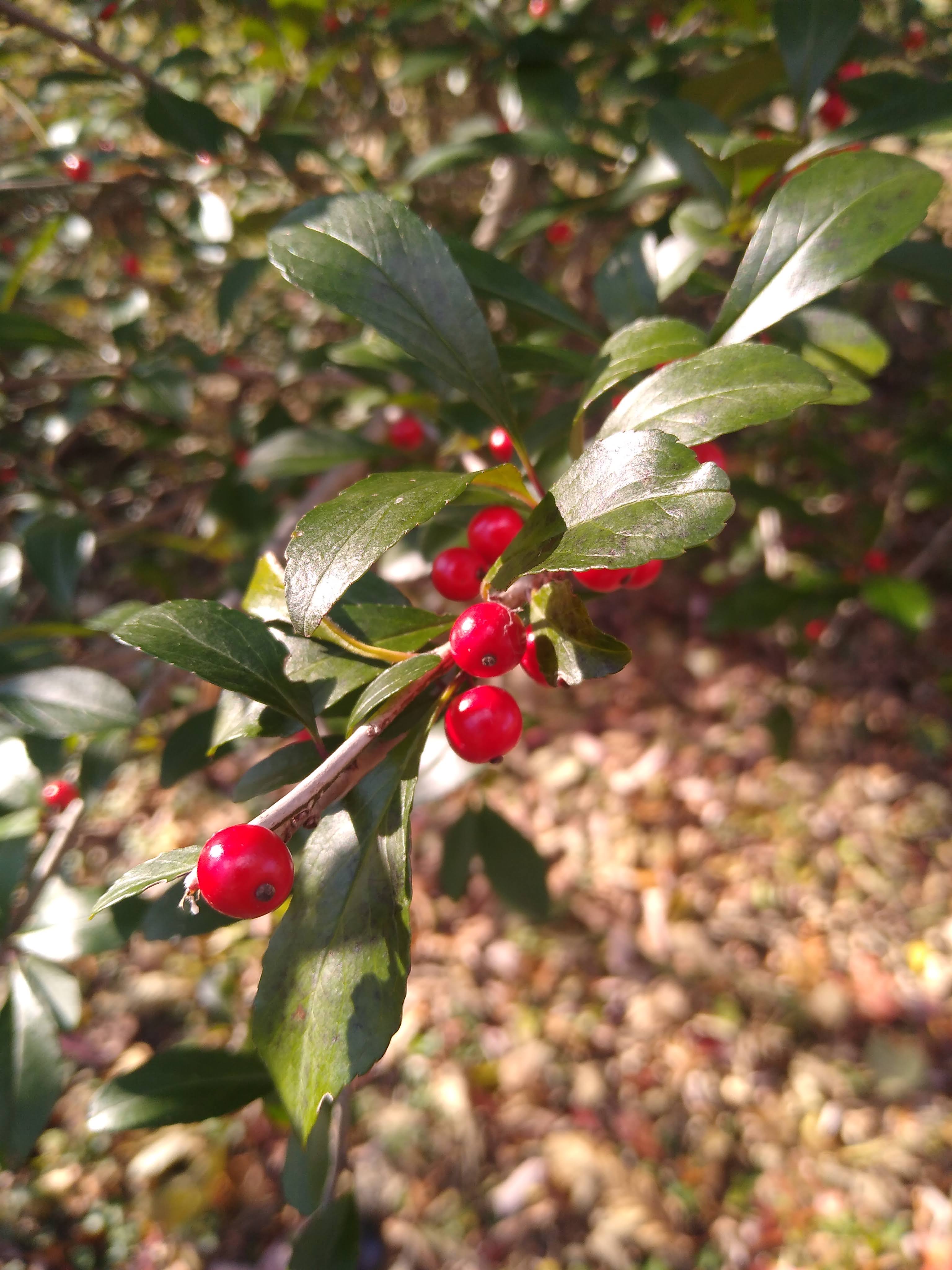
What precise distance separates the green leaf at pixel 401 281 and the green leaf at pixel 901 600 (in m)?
1.51

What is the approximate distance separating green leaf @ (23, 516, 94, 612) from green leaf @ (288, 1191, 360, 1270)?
3.59ft

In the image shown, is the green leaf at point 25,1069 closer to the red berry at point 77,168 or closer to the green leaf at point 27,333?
the green leaf at point 27,333

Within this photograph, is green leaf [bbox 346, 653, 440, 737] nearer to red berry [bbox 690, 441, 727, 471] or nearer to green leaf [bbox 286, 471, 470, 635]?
green leaf [bbox 286, 471, 470, 635]

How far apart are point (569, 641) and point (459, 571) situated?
0.22m

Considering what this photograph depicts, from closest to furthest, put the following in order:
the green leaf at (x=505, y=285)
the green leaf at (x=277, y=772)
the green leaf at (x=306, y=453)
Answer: the green leaf at (x=277, y=772) < the green leaf at (x=505, y=285) < the green leaf at (x=306, y=453)

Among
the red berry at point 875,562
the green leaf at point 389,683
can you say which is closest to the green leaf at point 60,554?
the green leaf at point 389,683

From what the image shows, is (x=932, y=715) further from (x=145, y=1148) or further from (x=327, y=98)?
(x=327, y=98)

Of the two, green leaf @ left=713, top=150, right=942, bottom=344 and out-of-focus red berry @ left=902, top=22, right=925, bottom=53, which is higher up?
green leaf @ left=713, top=150, right=942, bottom=344

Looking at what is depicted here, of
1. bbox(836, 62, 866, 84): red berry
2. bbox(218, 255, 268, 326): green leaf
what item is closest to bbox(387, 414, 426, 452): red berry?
bbox(218, 255, 268, 326): green leaf

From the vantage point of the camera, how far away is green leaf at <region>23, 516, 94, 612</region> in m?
1.43

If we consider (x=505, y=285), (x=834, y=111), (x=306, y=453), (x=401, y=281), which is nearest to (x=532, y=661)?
(x=401, y=281)

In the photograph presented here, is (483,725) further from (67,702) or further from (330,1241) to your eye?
(330,1241)

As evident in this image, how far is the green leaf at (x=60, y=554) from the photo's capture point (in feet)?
4.70

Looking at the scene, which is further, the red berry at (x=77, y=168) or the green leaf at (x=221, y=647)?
the red berry at (x=77, y=168)
